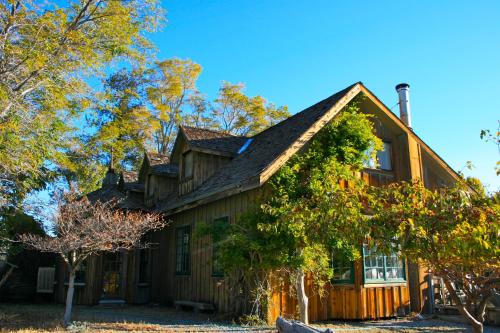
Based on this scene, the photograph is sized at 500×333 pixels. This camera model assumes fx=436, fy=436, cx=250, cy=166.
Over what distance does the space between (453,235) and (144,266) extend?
536 inches

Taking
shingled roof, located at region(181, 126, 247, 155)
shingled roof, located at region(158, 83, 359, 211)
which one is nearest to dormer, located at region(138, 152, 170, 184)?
shingled roof, located at region(158, 83, 359, 211)

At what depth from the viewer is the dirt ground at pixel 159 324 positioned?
9.80 metres

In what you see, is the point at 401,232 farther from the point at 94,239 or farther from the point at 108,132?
the point at 108,132

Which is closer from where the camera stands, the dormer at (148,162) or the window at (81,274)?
the window at (81,274)

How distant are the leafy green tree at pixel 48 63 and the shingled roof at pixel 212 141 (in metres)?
3.83

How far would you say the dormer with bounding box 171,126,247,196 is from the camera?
594 inches

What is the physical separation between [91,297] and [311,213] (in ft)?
36.3

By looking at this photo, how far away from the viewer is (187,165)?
1588cm

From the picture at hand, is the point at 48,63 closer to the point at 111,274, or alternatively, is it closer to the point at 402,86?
the point at 111,274

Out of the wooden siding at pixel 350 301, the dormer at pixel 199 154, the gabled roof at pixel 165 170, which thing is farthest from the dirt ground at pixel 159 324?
the gabled roof at pixel 165 170

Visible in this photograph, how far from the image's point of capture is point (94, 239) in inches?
387

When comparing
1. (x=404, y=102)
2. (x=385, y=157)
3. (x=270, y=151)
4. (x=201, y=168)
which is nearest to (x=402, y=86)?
(x=404, y=102)

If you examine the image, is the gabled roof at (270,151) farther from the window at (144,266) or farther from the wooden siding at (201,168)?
the window at (144,266)

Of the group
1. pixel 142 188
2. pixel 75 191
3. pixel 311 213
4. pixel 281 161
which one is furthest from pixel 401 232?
pixel 142 188
